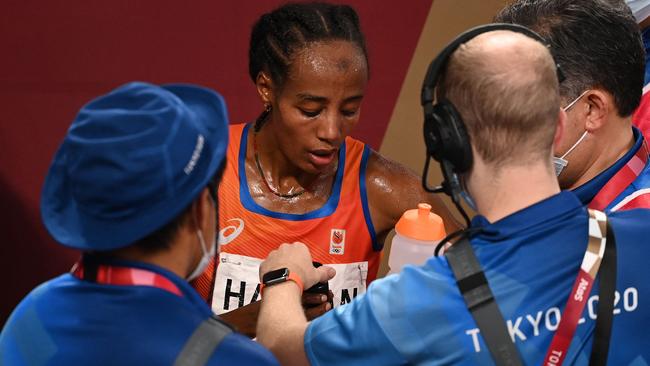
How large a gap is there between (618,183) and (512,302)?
0.62 meters

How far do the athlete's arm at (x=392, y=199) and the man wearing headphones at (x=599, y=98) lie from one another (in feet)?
1.33

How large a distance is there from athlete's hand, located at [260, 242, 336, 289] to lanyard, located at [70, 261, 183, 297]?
421 millimetres

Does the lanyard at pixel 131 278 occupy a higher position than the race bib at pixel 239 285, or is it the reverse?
the lanyard at pixel 131 278

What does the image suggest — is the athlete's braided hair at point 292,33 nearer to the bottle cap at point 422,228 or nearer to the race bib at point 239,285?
the race bib at point 239,285

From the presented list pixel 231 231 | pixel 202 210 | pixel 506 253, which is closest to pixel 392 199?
pixel 231 231

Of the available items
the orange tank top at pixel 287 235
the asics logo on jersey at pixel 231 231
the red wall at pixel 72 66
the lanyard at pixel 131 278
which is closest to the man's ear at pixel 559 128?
the lanyard at pixel 131 278

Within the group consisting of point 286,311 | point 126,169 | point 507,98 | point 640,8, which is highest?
point 640,8

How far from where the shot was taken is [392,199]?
6.84ft

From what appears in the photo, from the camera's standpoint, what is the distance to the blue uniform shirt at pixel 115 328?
3.57 feet

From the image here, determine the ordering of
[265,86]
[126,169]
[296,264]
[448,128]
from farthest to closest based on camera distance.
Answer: [265,86]
[296,264]
[448,128]
[126,169]

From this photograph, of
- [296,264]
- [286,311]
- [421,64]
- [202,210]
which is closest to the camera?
[202,210]

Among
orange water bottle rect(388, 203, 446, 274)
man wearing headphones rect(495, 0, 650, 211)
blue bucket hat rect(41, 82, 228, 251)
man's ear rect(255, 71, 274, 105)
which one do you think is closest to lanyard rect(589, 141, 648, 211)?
man wearing headphones rect(495, 0, 650, 211)

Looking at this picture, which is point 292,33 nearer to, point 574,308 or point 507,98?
point 507,98

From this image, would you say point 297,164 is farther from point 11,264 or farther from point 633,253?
point 11,264
